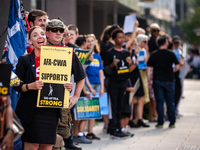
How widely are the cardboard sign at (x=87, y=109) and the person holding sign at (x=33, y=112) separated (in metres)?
2.92

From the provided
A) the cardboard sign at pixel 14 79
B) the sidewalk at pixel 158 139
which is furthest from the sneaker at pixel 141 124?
the cardboard sign at pixel 14 79

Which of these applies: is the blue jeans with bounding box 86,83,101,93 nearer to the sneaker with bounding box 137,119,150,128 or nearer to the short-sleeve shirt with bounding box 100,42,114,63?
the short-sleeve shirt with bounding box 100,42,114,63

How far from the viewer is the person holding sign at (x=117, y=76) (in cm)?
804

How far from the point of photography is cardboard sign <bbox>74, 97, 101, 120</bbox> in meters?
7.52

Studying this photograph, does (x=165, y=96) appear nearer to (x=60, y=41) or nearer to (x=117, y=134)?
(x=117, y=134)

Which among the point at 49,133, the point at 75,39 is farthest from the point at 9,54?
the point at 75,39

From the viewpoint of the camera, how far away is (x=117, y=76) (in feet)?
26.3

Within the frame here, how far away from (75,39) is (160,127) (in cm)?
322

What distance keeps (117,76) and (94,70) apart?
0.48m

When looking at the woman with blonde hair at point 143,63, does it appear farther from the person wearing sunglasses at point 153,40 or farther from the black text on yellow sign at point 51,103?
the black text on yellow sign at point 51,103

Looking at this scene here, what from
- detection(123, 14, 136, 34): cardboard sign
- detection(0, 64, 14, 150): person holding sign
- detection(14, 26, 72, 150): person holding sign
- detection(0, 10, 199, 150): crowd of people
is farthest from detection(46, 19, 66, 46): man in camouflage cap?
detection(123, 14, 136, 34): cardboard sign

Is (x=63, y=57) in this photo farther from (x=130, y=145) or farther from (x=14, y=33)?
(x=130, y=145)

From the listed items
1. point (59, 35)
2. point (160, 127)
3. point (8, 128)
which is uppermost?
point (59, 35)

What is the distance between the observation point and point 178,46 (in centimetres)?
1141
